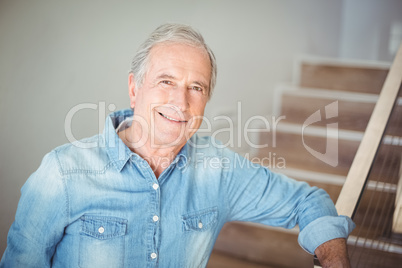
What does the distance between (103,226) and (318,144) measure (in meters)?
1.95

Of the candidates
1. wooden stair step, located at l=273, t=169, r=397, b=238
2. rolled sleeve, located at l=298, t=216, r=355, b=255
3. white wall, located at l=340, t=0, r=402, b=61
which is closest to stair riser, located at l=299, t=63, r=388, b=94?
white wall, located at l=340, t=0, r=402, b=61

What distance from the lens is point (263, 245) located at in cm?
254

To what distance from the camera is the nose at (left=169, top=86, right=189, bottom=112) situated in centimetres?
144

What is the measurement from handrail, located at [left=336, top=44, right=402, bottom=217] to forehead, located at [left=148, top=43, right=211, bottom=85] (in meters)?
0.75

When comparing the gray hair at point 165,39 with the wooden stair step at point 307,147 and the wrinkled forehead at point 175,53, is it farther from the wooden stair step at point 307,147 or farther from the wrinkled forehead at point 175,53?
the wooden stair step at point 307,147

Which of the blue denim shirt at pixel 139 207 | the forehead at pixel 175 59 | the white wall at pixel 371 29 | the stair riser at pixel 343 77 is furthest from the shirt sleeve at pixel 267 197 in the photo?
the white wall at pixel 371 29

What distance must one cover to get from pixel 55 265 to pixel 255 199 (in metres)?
0.75

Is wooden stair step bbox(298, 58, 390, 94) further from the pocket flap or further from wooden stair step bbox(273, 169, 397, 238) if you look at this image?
the pocket flap

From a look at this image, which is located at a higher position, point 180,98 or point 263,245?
point 180,98

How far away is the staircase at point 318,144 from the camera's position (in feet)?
8.13

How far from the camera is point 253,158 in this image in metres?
2.93

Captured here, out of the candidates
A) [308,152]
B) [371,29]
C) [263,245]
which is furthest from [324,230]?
[371,29]

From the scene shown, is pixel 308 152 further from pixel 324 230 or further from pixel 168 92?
pixel 168 92

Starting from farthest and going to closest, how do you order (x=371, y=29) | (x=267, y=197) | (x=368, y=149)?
(x=371, y=29) → (x=368, y=149) → (x=267, y=197)
